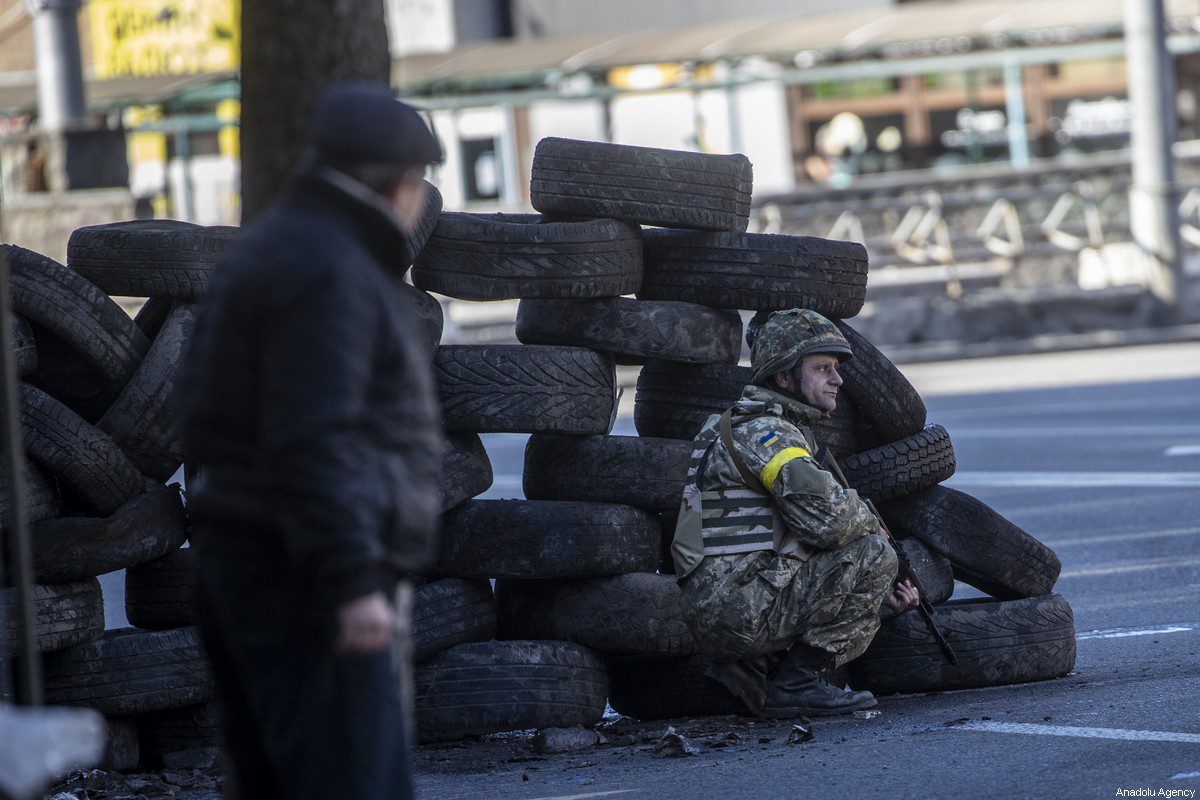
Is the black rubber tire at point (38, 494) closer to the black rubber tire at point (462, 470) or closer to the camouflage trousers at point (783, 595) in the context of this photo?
the black rubber tire at point (462, 470)

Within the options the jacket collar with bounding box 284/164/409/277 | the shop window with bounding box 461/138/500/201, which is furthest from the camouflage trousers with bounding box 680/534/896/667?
the shop window with bounding box 461/138/500/201

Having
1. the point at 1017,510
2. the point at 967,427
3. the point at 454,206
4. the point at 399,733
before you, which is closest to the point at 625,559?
the point at 399,733

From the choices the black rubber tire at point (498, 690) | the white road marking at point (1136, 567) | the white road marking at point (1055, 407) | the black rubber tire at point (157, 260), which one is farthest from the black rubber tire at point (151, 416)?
the white road marking at point (1055, 407)

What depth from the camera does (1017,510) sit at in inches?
412

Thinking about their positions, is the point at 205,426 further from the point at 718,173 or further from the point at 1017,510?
the point at 1017,510

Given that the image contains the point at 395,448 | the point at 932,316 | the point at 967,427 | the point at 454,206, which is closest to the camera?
the point at 395,448

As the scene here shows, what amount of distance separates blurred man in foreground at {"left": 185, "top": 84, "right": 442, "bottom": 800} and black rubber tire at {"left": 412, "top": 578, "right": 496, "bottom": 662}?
2731 millimetres

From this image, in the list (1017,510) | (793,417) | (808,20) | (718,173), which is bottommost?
(1017,510)

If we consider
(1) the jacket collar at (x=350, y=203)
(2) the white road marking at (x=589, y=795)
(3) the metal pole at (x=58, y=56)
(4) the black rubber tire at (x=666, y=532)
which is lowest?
(2) the white road marking at (x=589, y=795)

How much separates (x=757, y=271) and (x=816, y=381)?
0.95m

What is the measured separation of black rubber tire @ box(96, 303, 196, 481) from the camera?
6.25m

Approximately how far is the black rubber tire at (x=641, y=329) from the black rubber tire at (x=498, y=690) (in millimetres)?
1296

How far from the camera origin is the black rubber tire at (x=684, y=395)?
683cm

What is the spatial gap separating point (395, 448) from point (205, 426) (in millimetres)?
382
